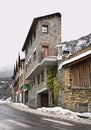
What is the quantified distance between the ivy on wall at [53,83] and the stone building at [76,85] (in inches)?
74.3

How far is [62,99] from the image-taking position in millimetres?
30812

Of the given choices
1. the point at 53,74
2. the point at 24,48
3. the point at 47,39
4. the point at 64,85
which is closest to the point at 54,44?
the point at 47,39

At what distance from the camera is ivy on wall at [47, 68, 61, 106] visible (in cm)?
3295

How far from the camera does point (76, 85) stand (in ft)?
98.3

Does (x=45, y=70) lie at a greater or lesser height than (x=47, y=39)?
lesser

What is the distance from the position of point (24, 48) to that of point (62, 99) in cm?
2411

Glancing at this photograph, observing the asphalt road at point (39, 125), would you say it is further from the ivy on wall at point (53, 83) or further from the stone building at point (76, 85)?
the ivy on wall at point (53, 83)

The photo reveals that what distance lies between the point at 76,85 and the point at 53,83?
5109 mm

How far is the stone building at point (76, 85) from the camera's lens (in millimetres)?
28859

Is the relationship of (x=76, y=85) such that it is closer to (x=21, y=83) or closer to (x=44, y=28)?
(x=44, y=28)

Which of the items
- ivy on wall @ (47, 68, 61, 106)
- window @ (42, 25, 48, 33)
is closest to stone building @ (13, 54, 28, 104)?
window @ (42, 25, 48, 33)

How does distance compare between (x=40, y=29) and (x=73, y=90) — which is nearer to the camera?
(x=73, y=90)

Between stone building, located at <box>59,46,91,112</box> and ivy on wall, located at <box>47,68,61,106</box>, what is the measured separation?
1886mm

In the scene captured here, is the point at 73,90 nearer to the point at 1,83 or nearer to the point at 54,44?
the point at 54,44
